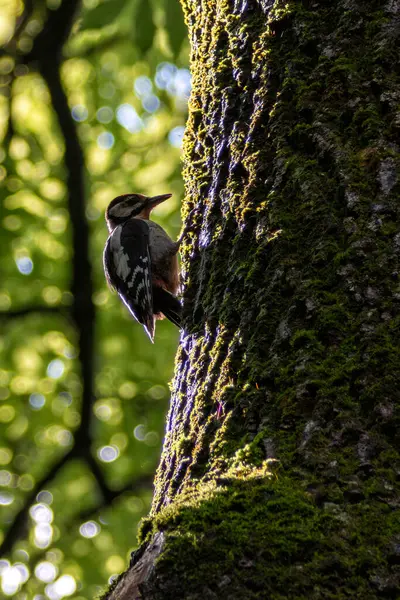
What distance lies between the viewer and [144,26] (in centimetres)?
358

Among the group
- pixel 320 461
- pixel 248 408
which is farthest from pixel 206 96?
pixel 320 461

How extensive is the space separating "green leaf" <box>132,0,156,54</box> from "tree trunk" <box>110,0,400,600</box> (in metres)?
0.79

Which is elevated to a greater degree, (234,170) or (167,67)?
(234,170)

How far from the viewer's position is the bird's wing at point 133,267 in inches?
195

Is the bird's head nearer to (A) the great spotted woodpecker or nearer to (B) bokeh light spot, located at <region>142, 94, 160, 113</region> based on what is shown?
(A) the great spotted woodpecker

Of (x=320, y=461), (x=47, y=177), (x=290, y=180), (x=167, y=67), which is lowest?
(x=47, y=177)

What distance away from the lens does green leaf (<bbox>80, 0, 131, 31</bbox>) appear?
3.53m

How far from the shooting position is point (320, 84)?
2.32 meters

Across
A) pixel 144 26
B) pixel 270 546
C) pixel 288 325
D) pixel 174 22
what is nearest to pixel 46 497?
pixel 144 26

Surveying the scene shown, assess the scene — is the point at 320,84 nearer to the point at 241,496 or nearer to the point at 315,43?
the point at 315,43

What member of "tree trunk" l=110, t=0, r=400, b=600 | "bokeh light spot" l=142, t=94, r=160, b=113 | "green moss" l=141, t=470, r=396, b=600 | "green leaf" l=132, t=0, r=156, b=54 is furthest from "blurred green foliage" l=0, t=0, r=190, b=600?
"green moss" l=141, t=470, r=396, b=600

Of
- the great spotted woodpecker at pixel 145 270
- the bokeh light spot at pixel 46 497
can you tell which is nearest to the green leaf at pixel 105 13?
the great spotted woodpecker at pixel 145 270

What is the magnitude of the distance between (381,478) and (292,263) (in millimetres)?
691

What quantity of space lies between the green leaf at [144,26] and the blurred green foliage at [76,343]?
329 centimetres
